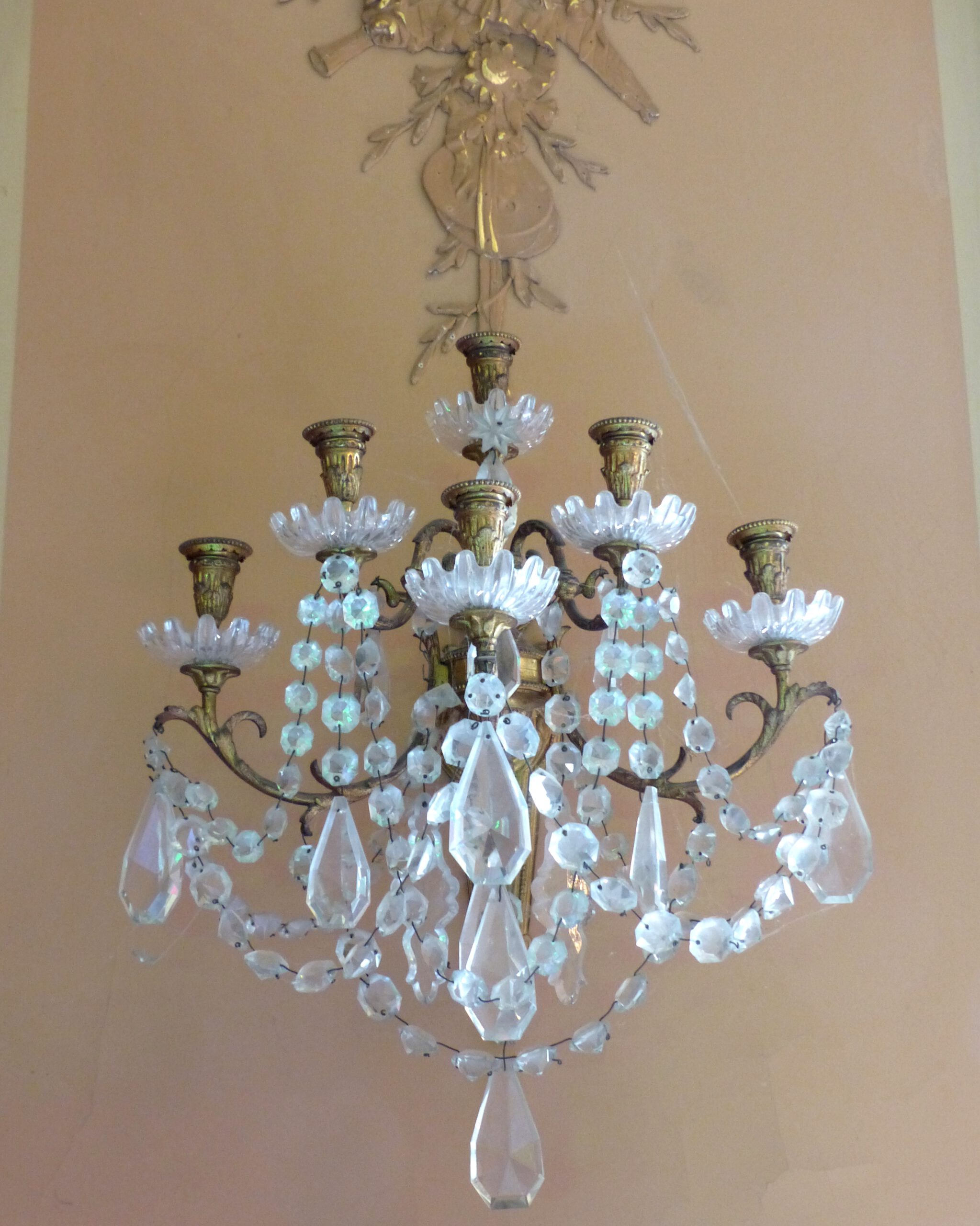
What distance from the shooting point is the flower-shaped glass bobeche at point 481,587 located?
39.3 inches

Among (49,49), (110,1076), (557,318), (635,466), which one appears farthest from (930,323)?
(110,1076)

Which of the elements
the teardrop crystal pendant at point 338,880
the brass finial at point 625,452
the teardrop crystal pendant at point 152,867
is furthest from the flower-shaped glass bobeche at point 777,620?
the teardrop crystal pendant at point 152,867

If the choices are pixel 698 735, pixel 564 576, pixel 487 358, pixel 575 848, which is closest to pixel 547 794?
pixel 575 848

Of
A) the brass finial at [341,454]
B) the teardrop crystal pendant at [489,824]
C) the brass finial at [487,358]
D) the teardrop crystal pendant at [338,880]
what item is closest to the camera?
the teardrop crystal pendant at [489,824]

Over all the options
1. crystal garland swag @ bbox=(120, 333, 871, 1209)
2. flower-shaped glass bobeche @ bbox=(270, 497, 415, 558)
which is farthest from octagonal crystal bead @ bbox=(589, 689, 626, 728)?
flower-shaped glass bobeche @ bbox=(270, 497, 415, 558)

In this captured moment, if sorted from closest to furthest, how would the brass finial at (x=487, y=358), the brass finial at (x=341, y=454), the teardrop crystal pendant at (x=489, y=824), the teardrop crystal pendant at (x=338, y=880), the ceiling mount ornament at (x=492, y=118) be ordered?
the teardrop crystal pendant at (x=489, y=824) < the teardrop crystal pendant at (x=338, y=880) < the brass finial at (x=341, y=454) < the brass finial at (x=487, y=358) < the ceiling mount ornament at (x=492, y=118)

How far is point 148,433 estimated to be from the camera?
4.73ft

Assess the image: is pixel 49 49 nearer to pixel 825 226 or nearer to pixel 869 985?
pixel 825 226

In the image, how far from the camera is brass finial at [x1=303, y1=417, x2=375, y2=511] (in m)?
1.12

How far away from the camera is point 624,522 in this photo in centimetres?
110

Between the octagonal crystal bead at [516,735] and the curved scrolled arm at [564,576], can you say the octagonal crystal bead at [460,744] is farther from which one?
the curved scrolled arm at [564,576]

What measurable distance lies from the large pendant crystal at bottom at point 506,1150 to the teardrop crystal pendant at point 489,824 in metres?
0.23

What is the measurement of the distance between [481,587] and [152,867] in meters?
0.32

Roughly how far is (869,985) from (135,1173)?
66cm
